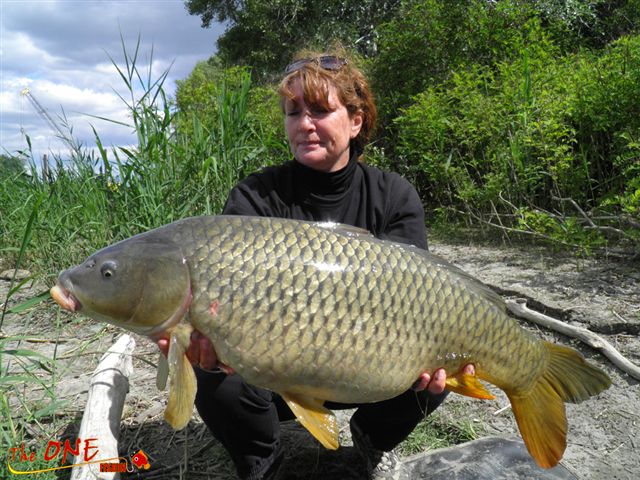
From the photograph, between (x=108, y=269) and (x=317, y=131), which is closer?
(x=108, y=269)

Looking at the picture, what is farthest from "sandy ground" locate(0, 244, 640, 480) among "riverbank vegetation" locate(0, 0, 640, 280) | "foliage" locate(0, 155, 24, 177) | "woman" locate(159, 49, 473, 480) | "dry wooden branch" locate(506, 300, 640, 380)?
"foliage" locate(0, 155, 24, 177)

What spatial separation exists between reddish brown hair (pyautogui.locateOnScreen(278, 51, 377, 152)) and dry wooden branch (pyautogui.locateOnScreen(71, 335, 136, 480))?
1.07m

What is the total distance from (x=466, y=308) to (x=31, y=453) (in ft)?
4.37

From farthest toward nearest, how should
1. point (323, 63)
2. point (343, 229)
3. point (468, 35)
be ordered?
1. point (468, 35)
2. point (323, 63)
3. point (343, 229)

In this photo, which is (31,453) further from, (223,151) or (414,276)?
(223,151)

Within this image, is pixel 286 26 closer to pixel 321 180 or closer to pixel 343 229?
pixel 321 180

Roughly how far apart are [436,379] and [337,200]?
26.2 inches

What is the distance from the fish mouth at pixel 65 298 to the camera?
1267mm

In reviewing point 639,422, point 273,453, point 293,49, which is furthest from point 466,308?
point 293,49

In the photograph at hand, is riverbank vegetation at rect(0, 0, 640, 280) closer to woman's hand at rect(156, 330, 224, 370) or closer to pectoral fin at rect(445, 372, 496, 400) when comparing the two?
woman's hand at rect(156, 330, 224, 370)

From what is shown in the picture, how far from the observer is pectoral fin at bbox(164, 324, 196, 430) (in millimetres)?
1239

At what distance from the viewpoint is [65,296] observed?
127 cm

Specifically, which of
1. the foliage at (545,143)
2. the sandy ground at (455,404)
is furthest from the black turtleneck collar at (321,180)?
the foliage at (545,143)

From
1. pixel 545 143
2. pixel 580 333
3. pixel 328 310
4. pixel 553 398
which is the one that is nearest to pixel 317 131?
pixel 328 310
